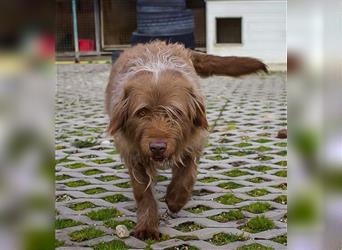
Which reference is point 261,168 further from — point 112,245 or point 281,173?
point 112,245

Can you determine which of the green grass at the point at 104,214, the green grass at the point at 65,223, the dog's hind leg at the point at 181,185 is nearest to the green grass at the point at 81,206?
the green grass at the point at 104,214

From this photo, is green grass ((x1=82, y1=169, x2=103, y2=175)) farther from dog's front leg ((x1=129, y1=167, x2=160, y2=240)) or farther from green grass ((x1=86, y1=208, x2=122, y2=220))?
dog's front leg ((x1=129, y1=167, x2=160, y2=240))

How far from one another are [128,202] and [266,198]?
3.55ft

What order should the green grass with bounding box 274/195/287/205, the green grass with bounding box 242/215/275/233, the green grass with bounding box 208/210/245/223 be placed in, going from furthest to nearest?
the green grass with bounding box 274/195/287/205, the green grass with bounding box 208/210/245/223, the green grass with bounding box 242/215/275/233

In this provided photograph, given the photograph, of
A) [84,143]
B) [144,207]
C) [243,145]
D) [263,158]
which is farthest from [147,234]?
[84,143]

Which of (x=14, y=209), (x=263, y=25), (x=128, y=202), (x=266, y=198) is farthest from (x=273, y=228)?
(x=263, y=25)

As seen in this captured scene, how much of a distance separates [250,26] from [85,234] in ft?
35.8

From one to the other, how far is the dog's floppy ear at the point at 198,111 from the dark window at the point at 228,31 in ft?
34.4

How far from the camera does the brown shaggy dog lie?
3.54m

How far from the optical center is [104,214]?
4145mm

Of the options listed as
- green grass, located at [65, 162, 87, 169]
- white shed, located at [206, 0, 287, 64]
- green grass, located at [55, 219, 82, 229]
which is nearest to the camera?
green grass, located at [55, 219, 82, 229]

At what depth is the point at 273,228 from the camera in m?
3.73

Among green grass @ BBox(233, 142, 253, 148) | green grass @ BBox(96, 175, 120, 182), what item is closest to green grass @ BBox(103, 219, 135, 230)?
green grass @ BBox(96, 175, 120, 182)

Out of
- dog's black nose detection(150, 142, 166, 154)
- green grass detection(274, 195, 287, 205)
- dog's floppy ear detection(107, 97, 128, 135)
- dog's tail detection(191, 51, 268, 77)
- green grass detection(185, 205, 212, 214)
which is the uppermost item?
dog's tail detection(191, 51, 268, 77)
